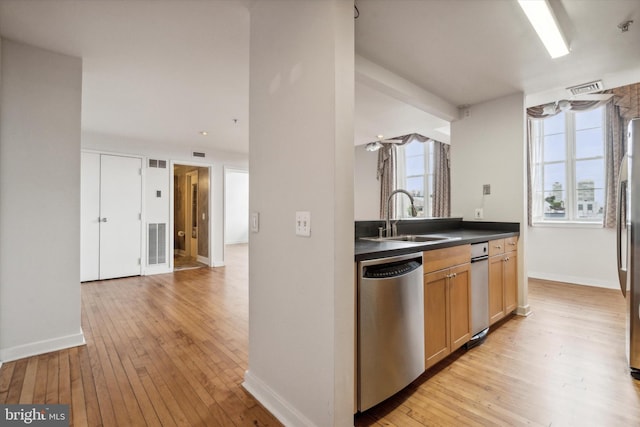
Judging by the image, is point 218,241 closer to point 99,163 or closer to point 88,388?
point 99,163

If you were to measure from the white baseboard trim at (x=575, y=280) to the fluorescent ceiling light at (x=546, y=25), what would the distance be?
360 cm

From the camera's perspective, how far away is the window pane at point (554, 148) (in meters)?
4.77

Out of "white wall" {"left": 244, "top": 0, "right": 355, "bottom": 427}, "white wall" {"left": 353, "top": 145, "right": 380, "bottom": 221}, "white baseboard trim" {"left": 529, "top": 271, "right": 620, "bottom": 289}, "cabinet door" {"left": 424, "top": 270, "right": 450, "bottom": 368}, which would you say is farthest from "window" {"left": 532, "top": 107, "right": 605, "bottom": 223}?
"white wall" {"left": 244, "top": 0, "right": 355, "bottom": 427}

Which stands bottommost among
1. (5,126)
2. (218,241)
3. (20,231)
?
(218,241)

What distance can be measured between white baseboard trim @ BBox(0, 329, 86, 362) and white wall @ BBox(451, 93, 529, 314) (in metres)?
4.21

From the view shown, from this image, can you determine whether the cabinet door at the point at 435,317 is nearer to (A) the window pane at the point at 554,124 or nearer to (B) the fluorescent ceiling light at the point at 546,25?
(B) the fluorescent ceiling light at the point at 546,25

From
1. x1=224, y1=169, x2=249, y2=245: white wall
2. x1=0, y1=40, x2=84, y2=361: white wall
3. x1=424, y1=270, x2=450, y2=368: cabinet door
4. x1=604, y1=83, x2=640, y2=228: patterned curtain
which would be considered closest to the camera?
x1=424, y1=270, x2=450, y2=368: cabinet door

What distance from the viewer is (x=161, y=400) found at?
1.74 m

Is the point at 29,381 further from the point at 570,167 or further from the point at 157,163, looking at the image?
the point at 570,167

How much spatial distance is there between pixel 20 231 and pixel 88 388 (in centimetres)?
138

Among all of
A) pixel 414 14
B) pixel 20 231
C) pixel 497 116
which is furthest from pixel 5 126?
pixel 497 116

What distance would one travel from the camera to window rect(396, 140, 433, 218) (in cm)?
646
